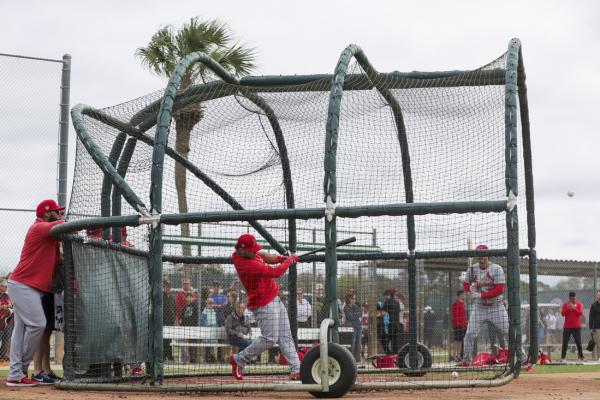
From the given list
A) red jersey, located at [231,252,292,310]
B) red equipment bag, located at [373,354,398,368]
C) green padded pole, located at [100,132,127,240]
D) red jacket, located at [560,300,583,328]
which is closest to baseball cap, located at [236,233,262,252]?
red jersey, located at [231,252,292,310]

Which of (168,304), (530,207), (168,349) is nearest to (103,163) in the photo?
(168,349)

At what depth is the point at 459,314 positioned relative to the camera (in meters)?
13.6

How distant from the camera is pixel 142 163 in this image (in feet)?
39.5

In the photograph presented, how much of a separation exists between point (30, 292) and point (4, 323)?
21.1ft

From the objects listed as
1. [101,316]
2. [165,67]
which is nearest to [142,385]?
[101,316]

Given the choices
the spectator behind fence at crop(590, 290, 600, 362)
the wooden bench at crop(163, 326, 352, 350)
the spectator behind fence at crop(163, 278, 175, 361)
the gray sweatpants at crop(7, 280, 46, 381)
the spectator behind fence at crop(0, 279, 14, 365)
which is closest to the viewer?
the gray sweatpants at crop(7, 280, 46, 381)

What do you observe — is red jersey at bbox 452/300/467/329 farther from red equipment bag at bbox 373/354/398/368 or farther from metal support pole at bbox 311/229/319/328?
metal support pole at bbox 311/229/319/328

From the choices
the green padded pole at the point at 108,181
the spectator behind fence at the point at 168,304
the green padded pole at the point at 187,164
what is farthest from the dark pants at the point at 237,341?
the green padded pole at the point at 108,181

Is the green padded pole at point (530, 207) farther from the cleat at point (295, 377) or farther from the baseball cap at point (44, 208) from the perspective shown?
the baseball cap at point (44, 208)

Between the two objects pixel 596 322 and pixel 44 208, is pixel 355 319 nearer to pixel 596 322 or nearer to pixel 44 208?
pixel 44 208

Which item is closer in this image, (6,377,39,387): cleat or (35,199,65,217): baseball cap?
(6,377,39,387): cleat

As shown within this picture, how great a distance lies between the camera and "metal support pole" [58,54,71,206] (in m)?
14.4

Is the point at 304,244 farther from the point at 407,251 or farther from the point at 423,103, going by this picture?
the point at 423,103

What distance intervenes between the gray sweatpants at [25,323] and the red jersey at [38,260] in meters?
0.09
